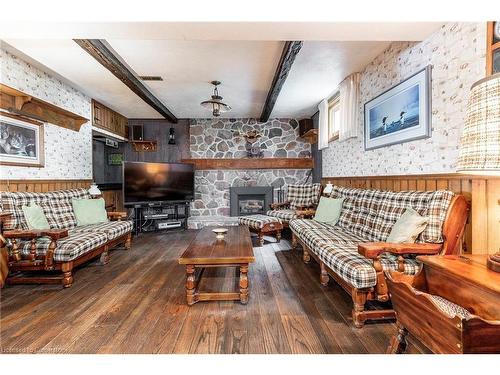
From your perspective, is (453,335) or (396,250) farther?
(396,250)

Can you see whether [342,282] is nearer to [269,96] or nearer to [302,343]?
[302,343]

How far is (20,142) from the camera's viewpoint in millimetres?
3080

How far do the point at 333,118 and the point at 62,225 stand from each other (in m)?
4.35

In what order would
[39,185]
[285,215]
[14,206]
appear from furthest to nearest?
1. [285,215]
2. [39,185]
3. [14,206]

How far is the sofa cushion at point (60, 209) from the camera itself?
3093 millimetres

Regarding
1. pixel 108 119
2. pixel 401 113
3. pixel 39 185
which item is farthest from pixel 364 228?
pixel 108 119

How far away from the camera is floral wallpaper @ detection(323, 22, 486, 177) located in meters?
1.82

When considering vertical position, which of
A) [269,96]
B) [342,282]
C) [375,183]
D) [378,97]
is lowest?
[342,282]

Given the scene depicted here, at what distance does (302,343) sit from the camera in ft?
5.30

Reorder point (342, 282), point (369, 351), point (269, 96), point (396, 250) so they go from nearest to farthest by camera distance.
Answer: point (369, 351)
point (396, 250)
point (342, 282)
point (269, 96)

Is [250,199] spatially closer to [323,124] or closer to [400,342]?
[323,124]

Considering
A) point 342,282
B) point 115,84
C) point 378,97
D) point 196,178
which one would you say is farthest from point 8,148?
point 378,97

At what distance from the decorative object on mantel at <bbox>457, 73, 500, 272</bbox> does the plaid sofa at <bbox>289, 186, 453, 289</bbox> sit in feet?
2.48
